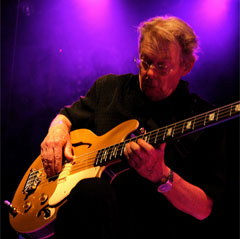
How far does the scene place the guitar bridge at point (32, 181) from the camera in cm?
184

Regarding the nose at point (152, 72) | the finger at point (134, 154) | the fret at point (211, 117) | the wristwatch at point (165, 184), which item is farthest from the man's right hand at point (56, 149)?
the fret at point (211, 117)

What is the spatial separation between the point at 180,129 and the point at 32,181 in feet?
3.46

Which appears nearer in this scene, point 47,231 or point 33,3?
point 47,231

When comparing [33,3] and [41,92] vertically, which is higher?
[33,3]

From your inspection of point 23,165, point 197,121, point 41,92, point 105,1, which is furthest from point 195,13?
point 23,165

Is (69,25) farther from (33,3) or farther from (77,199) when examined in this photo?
(77,199)

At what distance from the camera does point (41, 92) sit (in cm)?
349

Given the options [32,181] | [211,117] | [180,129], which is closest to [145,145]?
[180,129]

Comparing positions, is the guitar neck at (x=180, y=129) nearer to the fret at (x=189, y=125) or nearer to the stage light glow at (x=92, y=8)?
the fret at (x=189, y=125)

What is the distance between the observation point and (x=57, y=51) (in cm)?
359

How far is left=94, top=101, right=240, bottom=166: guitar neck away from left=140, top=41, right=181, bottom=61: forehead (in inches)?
22.1

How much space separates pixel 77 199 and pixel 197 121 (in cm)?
66

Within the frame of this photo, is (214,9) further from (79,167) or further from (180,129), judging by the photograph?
(79,167)

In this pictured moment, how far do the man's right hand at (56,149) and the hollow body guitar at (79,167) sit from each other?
42 mm
